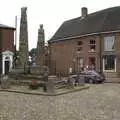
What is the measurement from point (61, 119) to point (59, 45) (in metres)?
44.2

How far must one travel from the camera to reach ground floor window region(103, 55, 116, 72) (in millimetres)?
45750

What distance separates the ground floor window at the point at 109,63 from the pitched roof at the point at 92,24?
356 cm

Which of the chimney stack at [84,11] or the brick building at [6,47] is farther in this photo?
the chimney stack at [84,11]

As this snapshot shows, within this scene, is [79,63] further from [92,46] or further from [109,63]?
[109,63]

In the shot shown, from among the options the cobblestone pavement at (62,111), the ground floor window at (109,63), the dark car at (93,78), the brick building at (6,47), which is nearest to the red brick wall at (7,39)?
the brick building at (6,47)

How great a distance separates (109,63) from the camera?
46406mm

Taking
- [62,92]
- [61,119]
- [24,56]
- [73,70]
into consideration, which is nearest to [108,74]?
[73,70]

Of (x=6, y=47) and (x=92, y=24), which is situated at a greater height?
(x=92, y=24)

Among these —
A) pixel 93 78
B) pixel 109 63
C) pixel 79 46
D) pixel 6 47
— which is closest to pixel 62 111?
pixel 93 78

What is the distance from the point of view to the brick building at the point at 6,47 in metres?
→ 45.0

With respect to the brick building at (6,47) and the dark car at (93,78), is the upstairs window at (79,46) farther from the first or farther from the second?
the dark car at (93,78)

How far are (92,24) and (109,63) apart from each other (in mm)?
7811

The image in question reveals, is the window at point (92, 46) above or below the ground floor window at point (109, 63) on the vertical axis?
above

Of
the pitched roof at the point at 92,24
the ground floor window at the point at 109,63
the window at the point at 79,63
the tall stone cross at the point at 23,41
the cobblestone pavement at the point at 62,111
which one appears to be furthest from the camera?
the window at the point at 79,63
